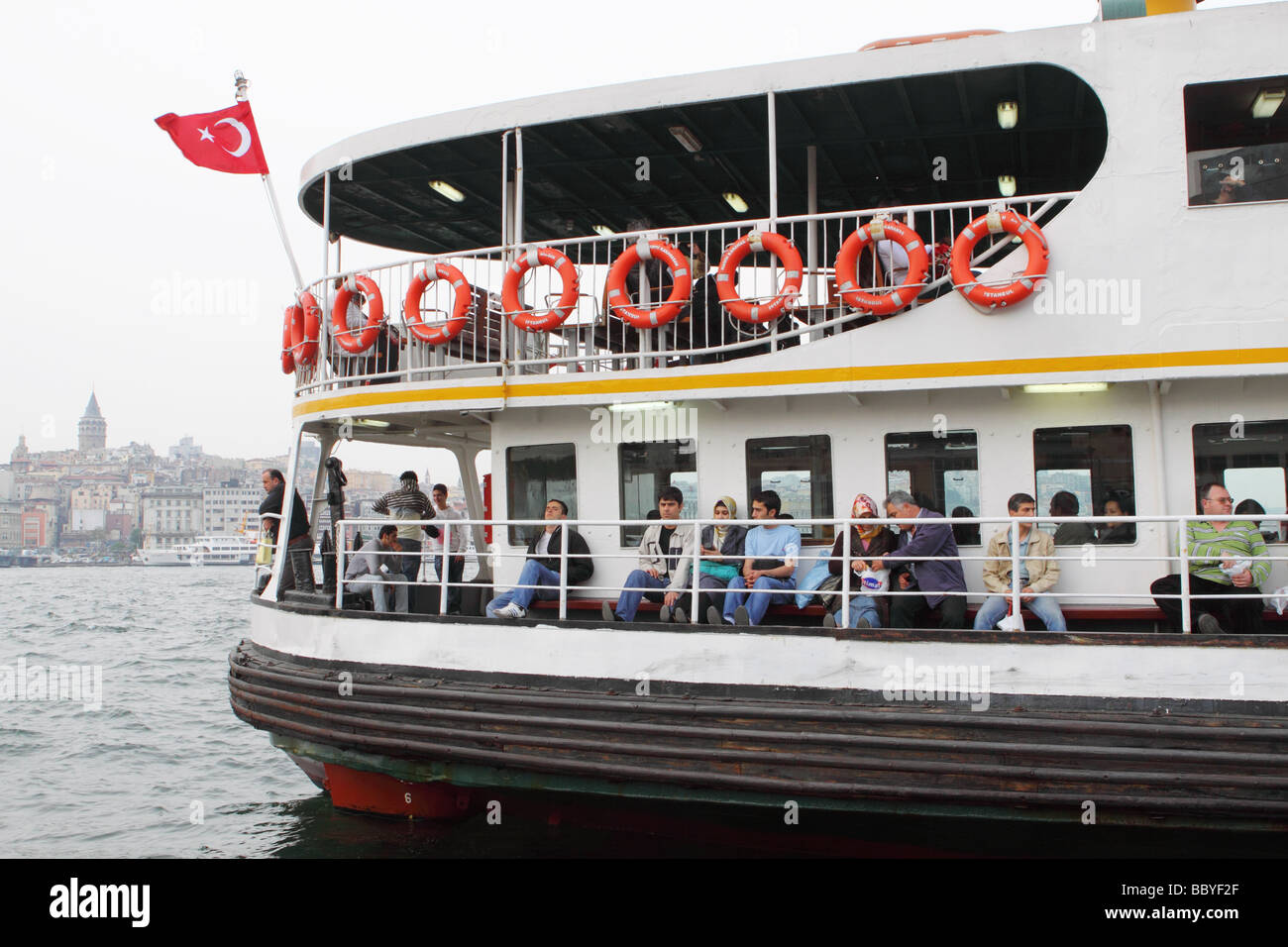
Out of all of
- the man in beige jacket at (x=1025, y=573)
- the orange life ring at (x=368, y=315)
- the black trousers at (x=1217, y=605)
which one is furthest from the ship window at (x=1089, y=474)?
the orange life ring at (x=368, y=315)

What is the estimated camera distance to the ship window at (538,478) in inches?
340

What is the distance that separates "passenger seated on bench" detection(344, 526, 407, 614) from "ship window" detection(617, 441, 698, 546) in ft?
6.36

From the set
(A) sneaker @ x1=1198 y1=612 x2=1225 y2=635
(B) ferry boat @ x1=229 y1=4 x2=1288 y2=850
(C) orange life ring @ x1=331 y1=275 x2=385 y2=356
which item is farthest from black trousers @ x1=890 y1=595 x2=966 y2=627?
(C) orange life ring @ x1=331 y1=275 x2=385 y2=356

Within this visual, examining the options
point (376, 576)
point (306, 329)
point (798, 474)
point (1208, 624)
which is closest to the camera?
point (1208, 624)

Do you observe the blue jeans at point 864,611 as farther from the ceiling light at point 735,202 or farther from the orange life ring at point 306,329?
the ceiling light at point 735,202

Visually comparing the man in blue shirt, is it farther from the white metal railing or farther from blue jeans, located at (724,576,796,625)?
the white metal railing

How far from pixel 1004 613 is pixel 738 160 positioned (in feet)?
18.1

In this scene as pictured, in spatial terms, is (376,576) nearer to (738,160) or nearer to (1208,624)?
(738,160)

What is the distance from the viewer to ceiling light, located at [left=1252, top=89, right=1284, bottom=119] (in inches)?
271

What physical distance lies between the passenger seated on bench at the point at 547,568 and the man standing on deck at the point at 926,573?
2.47m

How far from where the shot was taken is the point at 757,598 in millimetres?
7227

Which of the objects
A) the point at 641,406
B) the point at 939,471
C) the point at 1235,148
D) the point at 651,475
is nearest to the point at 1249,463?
the point at 939,471

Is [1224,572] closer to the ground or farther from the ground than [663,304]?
closer to the ground

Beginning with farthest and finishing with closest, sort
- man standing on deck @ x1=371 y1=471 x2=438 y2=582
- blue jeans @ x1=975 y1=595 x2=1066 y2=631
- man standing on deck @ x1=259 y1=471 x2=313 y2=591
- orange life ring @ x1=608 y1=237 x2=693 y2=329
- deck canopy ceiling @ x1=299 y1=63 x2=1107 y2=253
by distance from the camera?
man standing on deck @ x1=259 y1=471 x2=313 y2=591
man standing on deck @ x1=371 y1=471 x2=438 y2=582
deck canopy ceiling @ x1=299 y1=63 x2=1107 y2=253
orange life ring @ x1=608 y1=237 x2=693 y2=329
blue jeans @ x1=975 y1=595 x2=1066 y2=631
